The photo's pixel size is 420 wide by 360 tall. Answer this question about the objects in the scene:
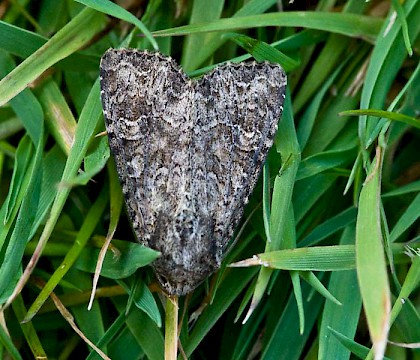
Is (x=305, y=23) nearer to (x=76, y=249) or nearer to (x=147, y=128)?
(x=147, y=128)

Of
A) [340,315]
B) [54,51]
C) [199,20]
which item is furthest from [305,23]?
[340,315]

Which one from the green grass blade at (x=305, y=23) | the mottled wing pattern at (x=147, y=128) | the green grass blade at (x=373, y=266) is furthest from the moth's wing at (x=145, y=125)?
the green grass blade at (x=373, y=266)

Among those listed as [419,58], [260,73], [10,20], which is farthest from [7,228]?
[419,58]

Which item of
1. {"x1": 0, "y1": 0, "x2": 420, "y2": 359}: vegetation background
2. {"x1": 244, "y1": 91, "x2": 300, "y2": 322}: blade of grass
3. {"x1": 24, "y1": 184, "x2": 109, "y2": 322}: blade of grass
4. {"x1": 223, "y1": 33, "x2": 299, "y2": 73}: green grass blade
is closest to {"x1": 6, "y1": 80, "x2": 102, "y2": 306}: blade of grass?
{"x1": 0, "y1": 0, "x2": 420, "y2": 359}: vegetation background

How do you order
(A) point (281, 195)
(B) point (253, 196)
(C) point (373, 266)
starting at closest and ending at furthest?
(C) point (373, 266) → (A) point (281, 195) → (B) point (253, 196)

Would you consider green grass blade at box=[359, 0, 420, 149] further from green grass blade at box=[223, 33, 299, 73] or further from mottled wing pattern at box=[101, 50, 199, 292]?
mottled wing pattern at box=[101, 50, 199, 292]

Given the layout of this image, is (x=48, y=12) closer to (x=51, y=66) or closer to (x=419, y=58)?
(x=51, y=66)
